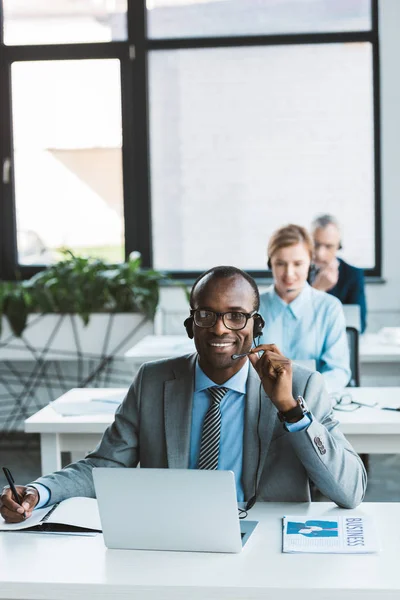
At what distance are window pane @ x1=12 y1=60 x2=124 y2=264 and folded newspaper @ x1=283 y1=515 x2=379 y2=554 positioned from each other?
4.42m

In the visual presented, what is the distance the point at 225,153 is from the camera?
241 inches

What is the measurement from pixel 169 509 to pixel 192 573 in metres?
0.13

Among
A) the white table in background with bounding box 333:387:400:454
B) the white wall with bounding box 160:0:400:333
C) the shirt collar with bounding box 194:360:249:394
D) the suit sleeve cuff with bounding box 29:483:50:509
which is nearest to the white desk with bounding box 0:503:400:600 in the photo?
the suit sleeve cuff with bounding box 29:483:50:509

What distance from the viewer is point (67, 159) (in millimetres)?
6324

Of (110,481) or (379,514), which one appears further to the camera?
(379,514)

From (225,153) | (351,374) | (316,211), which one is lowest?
(351,374)

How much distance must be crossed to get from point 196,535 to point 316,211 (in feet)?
14.7

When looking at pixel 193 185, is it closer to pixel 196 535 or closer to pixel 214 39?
pixel 214 39

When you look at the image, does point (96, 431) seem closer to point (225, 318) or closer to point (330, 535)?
point (225, 318)

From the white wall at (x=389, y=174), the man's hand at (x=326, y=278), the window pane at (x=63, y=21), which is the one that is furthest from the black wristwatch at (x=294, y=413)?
the window pane at (x=63, y=21)

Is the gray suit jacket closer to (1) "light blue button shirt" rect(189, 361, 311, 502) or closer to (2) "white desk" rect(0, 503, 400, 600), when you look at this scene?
(1) "light blue button shirt" rect(189, 361, 311, 502)

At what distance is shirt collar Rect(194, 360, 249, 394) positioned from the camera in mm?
2264

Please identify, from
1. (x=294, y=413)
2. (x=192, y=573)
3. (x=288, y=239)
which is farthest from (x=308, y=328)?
(x=192, y=573)

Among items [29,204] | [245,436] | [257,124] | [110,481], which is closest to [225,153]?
[257,124]
